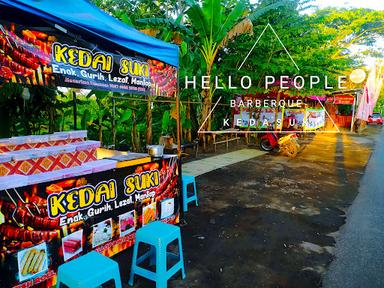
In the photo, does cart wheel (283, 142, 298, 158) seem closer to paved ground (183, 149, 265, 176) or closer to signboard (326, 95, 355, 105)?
paved ground (183, 149, 265, 176)

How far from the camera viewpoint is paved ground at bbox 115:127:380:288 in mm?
3465

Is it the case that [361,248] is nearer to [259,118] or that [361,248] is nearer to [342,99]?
[259,118]

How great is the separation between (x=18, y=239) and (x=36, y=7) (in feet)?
7.78

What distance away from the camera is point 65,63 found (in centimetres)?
328

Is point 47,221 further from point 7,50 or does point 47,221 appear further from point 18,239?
point 7,50

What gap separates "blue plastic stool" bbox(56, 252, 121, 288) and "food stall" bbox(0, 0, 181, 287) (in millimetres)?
665

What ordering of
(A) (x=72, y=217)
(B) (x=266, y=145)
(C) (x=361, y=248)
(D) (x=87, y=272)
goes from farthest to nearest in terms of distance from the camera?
(B) (x=266, y=145)
(C) (x=361, y=248)
(A) (x=72, y=217)
(D) (x=87, y=272)

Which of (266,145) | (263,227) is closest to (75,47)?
(263,227)

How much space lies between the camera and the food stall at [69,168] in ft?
9.15

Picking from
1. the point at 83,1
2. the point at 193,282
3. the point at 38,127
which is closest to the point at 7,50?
the point at 83,1

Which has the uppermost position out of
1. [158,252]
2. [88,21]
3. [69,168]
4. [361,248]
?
[88,21]

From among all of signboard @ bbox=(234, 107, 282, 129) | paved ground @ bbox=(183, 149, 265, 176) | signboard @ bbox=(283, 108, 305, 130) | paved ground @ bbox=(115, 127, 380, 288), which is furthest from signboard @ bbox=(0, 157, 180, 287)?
signboard @ bbox=(283, 108, 305, 130)

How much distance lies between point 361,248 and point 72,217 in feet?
13.6

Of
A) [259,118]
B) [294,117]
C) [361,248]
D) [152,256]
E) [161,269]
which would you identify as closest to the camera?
[161,269]
